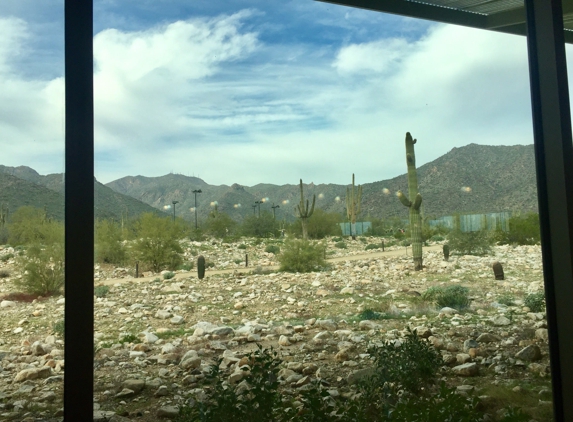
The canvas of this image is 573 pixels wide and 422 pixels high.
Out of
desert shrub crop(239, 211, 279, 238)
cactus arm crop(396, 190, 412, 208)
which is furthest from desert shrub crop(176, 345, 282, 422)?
cactus arm crop(396, 190, 412, 208)

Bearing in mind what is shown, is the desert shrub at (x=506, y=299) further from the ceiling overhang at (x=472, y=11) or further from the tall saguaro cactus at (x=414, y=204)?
the ceiling overhang at (x=472, y=11)

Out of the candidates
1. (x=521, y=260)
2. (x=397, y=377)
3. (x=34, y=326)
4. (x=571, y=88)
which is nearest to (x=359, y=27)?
(x=571, y=88)

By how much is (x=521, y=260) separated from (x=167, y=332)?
7.28 ft

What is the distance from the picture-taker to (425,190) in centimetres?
289

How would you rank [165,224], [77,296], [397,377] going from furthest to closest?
[397,377] < [165,224] < [77,296]

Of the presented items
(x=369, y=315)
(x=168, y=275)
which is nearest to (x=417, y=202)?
(x=369, y=315)

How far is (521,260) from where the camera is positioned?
10.1ft

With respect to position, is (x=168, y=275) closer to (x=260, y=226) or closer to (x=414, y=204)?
(x=260, y=226)

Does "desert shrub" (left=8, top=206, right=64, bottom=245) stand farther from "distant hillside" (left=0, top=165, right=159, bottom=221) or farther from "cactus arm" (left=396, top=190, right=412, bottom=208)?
"cactus arm" (left=396, top=190, right=412, bottom=208)

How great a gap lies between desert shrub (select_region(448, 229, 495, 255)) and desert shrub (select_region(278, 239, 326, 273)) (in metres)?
0.87

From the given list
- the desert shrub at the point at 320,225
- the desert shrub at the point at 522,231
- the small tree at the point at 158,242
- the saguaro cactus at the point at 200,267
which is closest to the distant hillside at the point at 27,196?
the small tree at the point at 158,242

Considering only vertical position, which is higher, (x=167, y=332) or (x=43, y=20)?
(x=43, y=20)

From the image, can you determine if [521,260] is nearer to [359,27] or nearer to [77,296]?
[359,27]

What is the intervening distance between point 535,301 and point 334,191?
149 cm
